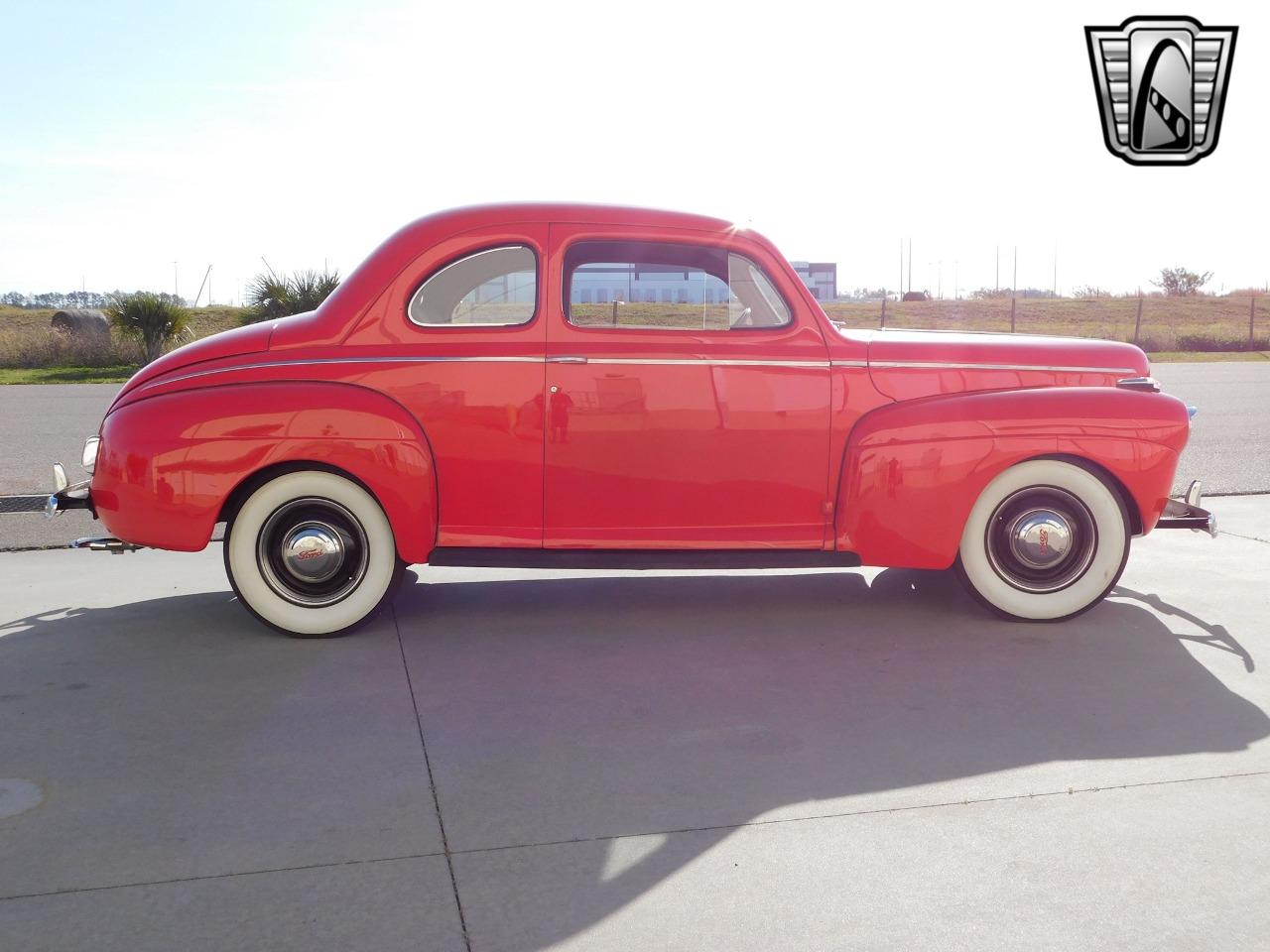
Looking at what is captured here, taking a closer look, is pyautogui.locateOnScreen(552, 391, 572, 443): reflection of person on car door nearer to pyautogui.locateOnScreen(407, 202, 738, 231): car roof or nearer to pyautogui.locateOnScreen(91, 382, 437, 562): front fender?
pyautogui.locateOnScreen(91, 382, 437, 562): front fender

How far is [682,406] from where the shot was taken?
5207 mm

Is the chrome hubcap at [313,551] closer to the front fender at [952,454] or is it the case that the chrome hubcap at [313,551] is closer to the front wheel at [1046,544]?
the front fender at [952,454]

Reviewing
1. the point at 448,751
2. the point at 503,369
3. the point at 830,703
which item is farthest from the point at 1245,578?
the point at 448,751

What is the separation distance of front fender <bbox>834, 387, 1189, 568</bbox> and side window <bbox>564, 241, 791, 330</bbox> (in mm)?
751

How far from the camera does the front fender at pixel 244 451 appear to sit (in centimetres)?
502

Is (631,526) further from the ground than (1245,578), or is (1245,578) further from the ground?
(631,526)

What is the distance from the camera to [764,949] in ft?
8.67

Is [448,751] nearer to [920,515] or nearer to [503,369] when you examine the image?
[503,369]

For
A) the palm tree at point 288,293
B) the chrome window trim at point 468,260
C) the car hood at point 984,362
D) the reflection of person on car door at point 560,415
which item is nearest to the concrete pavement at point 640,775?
the reflection of person on car door at point 560,415

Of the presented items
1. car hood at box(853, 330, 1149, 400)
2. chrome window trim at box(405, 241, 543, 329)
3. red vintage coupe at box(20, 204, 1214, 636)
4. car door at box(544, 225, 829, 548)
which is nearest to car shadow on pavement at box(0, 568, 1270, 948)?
red vintage coupe at box(20, 204, 1214, 636)

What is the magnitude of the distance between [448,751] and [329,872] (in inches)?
33.1

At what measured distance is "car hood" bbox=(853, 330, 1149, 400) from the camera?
538cm

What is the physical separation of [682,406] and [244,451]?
1.89 meters

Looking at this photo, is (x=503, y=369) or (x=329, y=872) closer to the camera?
(x=329, y=872)
